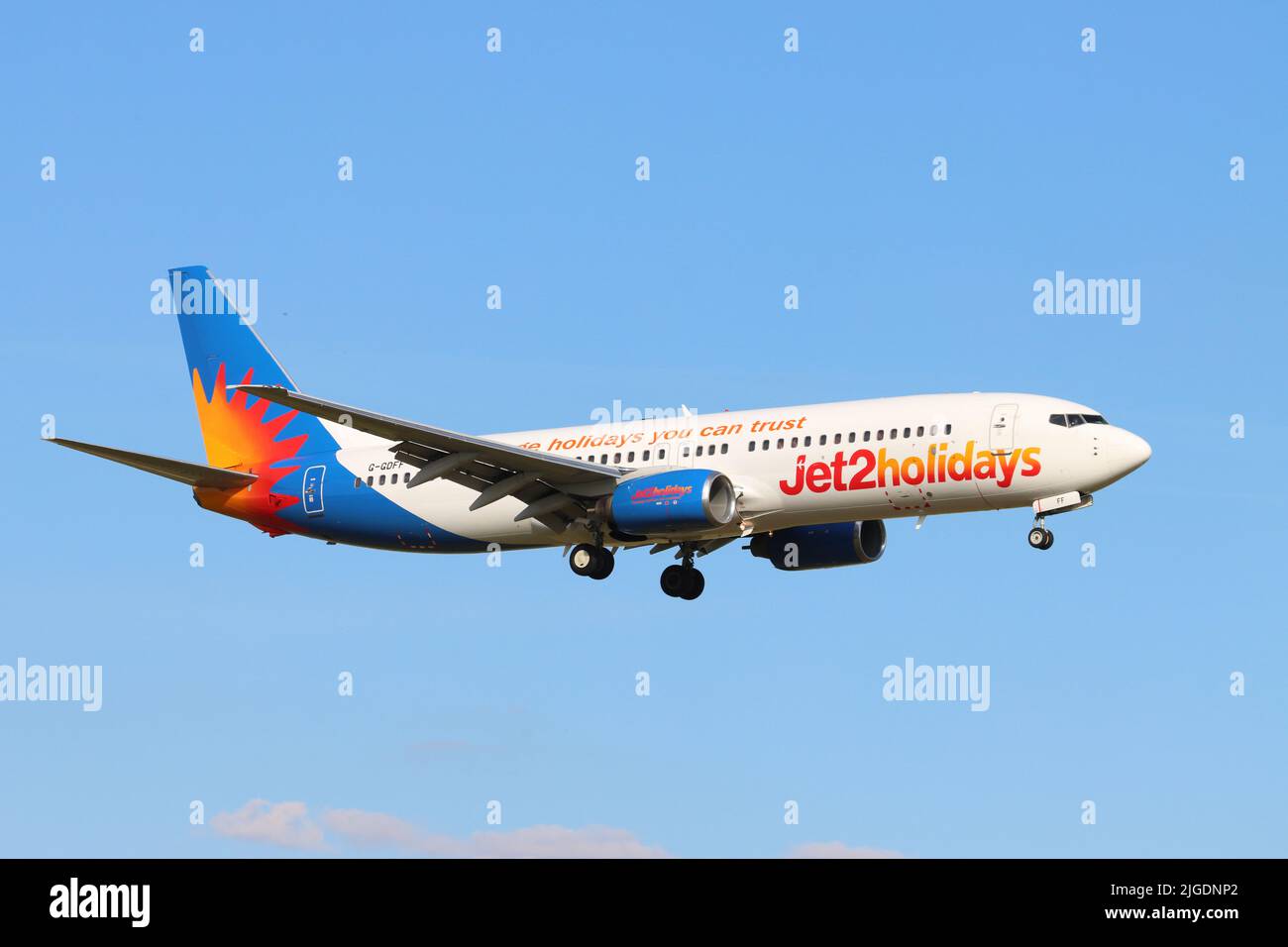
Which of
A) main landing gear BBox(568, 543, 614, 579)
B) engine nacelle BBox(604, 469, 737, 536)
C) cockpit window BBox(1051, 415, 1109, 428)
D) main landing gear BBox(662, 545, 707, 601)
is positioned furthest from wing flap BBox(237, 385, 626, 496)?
cockpit window BBox(1051, 415, 1109, 428)

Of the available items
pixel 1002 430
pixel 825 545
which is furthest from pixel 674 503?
pixel 1002 430

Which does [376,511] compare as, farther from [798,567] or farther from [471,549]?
[798,567]

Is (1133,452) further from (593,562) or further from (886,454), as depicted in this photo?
(593,562)

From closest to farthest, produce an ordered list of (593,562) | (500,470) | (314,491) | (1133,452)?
1. (1133,452)
2. (500,470)
3. (593,562)
4. (314,491)

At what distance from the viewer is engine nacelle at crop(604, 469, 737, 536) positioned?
5059 centimetres

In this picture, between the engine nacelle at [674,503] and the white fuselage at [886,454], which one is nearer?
the white fuselage at [886,454]

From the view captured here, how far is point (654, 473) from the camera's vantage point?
5278cm

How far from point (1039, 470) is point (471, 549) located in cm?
1736

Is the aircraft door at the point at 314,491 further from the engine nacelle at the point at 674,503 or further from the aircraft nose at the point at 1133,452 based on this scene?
the aircraft nose at the point at 1133,452

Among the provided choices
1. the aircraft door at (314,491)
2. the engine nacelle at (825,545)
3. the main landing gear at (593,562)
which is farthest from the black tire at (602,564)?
the aircraft door at (314,491)

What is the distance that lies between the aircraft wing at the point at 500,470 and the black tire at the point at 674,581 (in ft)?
14.1

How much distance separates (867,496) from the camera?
50188 mm

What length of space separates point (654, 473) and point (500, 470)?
431cm

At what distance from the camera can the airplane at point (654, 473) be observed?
1932 inches
